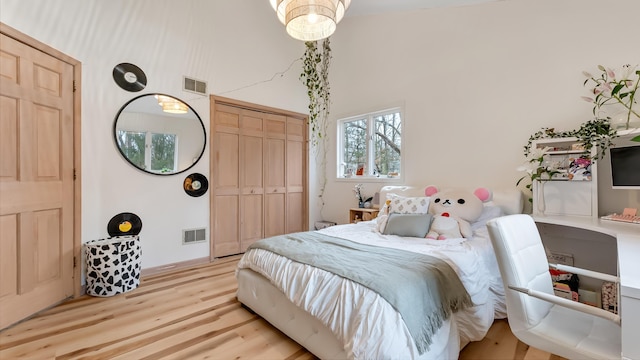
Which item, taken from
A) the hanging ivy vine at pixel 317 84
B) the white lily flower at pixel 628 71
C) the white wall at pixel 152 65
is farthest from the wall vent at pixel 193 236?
the white lily flower at pixel 628 71

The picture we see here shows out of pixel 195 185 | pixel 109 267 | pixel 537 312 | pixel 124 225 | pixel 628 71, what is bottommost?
pixel 109 267

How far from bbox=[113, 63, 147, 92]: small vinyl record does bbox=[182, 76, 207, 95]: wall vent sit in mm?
422

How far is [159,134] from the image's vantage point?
3078mm

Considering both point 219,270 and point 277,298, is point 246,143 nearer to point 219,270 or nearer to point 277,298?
point 219,270

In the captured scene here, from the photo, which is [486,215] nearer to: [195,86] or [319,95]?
[319,95]

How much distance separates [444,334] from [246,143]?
10.7ft

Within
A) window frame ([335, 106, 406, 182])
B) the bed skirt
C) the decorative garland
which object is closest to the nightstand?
window frame ([335, 106, 406, 182])

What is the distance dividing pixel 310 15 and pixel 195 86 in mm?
2092

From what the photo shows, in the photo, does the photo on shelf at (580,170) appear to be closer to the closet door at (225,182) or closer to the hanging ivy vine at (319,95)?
the hanging ivy vine at (319,95)

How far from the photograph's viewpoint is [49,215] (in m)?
2.26

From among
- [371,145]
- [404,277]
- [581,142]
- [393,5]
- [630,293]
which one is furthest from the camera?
[371,145]

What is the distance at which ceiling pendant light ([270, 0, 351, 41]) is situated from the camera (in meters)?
1.76

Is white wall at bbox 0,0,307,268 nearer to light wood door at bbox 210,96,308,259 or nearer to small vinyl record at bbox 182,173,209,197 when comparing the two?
small vinyl record at bbox 182,173,209,197

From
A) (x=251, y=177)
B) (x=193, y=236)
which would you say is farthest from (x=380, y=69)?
(x=193, y=236)
